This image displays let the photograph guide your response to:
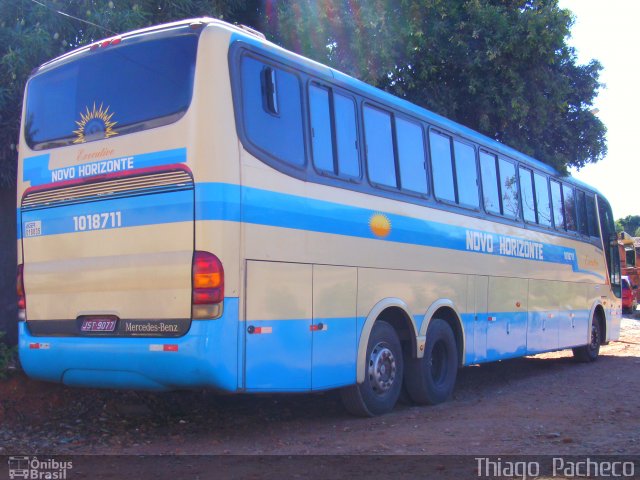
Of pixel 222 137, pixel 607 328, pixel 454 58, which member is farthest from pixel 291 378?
pixel 607 328

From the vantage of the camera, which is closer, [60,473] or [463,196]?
[60,473]

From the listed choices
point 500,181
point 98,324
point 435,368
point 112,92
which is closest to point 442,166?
point 500,181

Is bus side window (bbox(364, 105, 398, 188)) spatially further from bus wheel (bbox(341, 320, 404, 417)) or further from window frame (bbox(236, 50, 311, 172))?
bus wheel (bbox(341, 320, 404, 417))

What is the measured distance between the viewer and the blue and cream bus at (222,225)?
565 cm

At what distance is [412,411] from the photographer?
8.00 m

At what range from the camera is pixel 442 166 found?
8.90 m

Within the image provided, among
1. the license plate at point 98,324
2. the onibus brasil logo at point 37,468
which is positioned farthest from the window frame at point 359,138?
the onibus brasil logo at point 37,468

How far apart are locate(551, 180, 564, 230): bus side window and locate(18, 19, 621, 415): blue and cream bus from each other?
14.9ft

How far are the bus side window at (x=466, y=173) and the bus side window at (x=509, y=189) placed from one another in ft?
2.98

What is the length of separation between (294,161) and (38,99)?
2756 millimetres

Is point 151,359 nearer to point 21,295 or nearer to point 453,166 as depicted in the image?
point 21,295

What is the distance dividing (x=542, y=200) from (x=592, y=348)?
12.5 ft

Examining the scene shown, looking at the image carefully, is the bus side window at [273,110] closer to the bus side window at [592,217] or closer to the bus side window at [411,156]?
the bus side window at [411,156]

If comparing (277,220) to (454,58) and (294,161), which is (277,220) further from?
(454,58)
